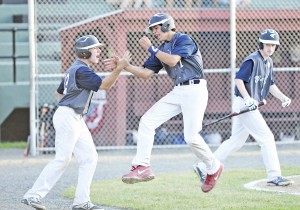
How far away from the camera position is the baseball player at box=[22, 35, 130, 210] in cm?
991

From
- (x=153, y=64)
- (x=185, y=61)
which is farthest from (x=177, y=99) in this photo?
(x=153, y=64)

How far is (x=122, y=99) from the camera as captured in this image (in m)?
18.6

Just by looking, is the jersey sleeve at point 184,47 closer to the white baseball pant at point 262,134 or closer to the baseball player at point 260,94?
the baseball player at point 260,94

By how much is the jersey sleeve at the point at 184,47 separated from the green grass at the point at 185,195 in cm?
168

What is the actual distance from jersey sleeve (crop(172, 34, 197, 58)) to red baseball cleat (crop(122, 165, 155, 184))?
1342mm

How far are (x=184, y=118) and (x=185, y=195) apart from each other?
109 cm

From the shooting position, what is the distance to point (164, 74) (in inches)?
730

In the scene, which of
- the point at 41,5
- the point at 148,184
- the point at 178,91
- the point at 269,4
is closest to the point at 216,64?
the point at 269,4

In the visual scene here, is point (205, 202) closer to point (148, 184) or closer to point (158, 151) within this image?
point (148, 184)

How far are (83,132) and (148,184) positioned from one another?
2.70 meters

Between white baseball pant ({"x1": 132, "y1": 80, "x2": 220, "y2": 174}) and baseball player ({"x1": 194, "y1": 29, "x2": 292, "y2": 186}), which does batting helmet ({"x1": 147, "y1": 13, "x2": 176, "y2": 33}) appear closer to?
white baseball pant ({"x1": 132, "y1": 80, "x2": 220, "y2": 174})

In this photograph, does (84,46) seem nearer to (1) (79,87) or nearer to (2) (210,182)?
(1) (79,87)

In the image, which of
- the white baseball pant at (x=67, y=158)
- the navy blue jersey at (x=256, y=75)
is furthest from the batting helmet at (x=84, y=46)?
the navy blue jersey at (x=256, y=75)

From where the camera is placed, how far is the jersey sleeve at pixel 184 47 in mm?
10375
